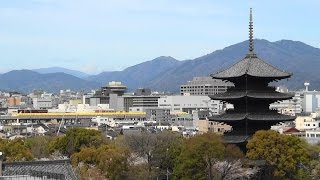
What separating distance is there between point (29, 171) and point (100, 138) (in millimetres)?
32732

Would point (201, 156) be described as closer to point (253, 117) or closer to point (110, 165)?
point (110, 165)

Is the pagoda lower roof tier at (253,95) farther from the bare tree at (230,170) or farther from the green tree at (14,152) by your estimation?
the green tree at (14,152)

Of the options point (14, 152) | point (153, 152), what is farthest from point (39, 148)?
point (153, 152)

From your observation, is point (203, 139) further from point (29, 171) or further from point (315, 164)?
point (29, 171)

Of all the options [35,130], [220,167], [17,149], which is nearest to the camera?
[220,167]

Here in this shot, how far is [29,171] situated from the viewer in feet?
123

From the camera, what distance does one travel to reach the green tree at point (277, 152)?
52.3 meters

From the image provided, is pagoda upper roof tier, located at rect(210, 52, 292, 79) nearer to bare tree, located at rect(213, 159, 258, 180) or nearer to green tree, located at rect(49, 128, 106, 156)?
bare tree, located at rect(213, 159, 258, 180)

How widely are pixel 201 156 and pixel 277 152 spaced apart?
207 inches

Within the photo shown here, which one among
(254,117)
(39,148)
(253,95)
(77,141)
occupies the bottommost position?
(39,148)

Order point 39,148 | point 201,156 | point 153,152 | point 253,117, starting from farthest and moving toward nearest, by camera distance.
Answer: point 39,148
point 153,152
point 253,117
point 201,156

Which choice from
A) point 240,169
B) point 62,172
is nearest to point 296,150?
point 240,169

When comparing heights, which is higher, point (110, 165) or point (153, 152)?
point (153, 152)

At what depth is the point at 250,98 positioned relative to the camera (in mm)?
56750
